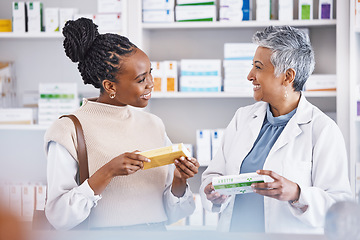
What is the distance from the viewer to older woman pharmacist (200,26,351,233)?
158 cm

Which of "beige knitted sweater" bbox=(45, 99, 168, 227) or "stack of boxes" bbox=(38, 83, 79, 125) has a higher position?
"stack of boxes" bbox=(38, 83, 79, 125)

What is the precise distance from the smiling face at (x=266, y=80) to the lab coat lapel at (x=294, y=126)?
10cm

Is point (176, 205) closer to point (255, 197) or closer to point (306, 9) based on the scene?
point (255, 197)

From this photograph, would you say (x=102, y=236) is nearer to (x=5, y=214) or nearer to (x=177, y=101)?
(x=5, y=214)

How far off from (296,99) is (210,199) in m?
0.50

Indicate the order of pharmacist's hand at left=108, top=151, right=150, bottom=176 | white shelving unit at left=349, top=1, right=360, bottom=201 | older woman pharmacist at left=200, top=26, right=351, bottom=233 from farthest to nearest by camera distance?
white shelving unit at left=349, top=1, right=360, bottom=201, older woman pharmacist at left=200, top=26, right=351, bottom=233, pharmacist's hand at left=108, top=151, right=150, bottom=176

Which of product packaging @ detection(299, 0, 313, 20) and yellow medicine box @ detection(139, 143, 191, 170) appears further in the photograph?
product packaging @ detection(299, 0, 313, 20)

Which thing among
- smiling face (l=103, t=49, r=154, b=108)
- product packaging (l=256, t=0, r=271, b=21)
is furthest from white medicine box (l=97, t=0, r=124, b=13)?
smiling face (l=103, t=49, r=154, b=108)

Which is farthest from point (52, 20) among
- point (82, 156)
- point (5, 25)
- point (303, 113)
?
point (303, 113)

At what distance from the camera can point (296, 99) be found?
5.88 feet

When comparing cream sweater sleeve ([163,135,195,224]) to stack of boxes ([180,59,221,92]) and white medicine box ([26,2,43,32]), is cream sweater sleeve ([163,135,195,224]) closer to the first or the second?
stack of boxes ([180,59,221,92])

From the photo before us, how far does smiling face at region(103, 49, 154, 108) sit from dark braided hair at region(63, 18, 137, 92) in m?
0.02

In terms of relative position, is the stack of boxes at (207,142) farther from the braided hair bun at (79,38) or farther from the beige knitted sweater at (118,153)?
the braided hair bun at (79,38)

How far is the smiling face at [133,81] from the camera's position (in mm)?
1562
